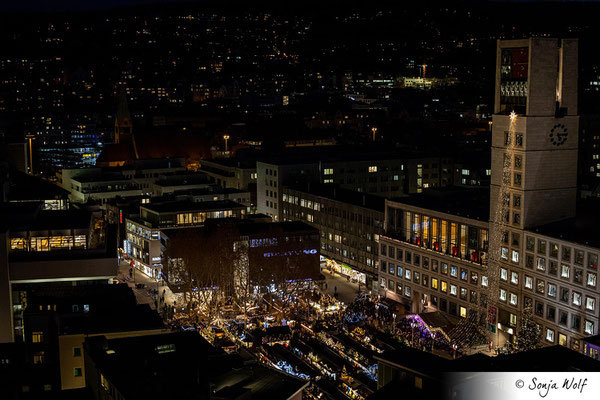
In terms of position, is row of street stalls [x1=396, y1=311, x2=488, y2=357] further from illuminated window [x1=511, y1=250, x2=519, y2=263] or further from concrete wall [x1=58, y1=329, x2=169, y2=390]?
concrete wall [x1=58, y1=329, x2=169, y2=390]

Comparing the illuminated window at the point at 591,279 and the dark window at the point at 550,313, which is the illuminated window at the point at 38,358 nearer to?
the dark window at the point at 550,313

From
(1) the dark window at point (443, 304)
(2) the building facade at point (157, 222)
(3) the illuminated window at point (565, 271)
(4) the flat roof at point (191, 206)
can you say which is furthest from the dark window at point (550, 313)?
(4) the flat roof at point (191, 206)

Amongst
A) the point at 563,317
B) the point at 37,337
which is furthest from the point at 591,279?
the point at 37,337

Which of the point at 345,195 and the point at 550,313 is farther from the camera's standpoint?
the point at 345,195

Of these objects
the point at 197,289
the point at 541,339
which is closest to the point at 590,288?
the point at 541,339

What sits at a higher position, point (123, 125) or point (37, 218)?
point (123, 125)

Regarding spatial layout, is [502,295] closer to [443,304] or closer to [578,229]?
[443,304]

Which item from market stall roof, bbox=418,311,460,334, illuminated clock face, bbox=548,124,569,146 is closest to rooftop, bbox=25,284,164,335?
market stall roof, bbox=418,311,460,334
